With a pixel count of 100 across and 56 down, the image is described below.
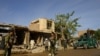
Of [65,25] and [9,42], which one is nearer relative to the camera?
[9,42]

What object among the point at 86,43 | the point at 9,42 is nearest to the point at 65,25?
the point at 86,43

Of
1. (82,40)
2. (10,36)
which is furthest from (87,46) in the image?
(10,36)

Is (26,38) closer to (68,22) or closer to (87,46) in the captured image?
(87,46)

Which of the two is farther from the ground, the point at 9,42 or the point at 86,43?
the point at 9,42

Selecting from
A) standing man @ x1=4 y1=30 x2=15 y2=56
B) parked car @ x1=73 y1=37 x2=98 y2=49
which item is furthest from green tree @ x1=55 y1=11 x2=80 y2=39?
standing man @ x1=4 y1=30 x2=15 y2=56

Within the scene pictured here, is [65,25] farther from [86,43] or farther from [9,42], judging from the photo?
[9,42]

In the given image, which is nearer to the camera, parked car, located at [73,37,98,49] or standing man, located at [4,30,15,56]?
standing man, located at [4,30,15,56]

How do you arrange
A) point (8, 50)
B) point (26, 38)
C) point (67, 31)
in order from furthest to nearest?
point (67, 31)
point (26, 38)
point (8, 50)

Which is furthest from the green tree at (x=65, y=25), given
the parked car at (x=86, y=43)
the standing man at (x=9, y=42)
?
the standing man at (x=9, y=42)

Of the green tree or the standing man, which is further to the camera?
the green tree

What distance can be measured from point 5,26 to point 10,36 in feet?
56.0

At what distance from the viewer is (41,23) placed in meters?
36.8

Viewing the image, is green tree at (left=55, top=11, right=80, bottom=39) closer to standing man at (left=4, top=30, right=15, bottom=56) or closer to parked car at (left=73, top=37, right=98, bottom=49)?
parked car at (left=73, top=37, right=98, bottom=49)

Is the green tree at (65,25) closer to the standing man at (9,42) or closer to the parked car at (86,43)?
the parked car at (86,43)
